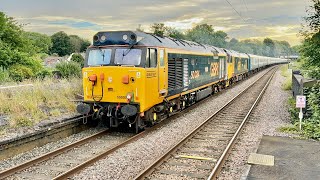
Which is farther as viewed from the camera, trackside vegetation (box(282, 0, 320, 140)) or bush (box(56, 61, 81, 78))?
bush (box(56, 61, 81, 78))

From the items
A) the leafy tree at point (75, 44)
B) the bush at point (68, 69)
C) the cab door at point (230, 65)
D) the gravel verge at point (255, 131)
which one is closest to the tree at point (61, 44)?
the leafy tree at point (75, 44)

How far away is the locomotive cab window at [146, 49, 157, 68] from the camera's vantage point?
37.4ft

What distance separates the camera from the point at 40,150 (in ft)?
32.2

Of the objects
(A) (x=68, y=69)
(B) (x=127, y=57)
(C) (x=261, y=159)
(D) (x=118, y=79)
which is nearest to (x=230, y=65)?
(A) (x=68, y=69)

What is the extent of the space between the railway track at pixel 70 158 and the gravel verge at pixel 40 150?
0.48 meters

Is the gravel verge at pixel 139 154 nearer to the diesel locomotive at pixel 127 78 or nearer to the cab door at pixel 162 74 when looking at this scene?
the diesel locomotive at pixel 127 78

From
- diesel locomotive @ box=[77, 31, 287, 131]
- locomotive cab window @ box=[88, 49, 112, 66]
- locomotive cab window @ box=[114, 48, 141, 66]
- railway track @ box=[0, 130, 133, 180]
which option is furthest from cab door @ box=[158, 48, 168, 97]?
railway track @ box=[0, 130, 133, 180]

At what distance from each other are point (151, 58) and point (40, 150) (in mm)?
4406

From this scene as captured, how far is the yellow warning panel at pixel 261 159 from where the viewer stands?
824 cm

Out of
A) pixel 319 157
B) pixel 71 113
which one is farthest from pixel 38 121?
pixel 319 157

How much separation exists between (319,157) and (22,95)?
11.7 metres

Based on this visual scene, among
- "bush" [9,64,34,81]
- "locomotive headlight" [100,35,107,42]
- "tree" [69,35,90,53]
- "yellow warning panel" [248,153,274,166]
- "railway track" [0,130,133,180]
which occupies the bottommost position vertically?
"railway track" [0,130,133,180]

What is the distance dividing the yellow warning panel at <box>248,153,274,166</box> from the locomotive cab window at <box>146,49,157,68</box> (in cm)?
438

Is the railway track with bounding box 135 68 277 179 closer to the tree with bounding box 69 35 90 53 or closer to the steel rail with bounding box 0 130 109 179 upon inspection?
the steel rail with bounding box 0 130 109 179
